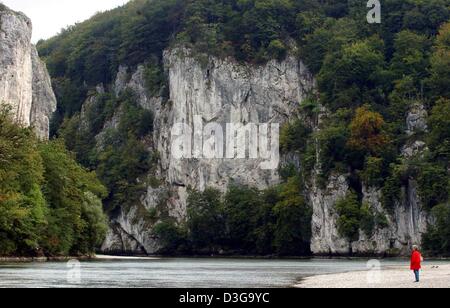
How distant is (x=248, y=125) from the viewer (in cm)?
15250

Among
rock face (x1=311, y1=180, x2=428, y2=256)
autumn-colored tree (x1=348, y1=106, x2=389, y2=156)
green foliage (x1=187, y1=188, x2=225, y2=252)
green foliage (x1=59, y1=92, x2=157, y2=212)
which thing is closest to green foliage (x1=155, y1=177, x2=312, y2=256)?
green foliage (x1=187, y1=188, x2=225, y2=252)

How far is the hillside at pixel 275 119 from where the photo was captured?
12750 centimetres

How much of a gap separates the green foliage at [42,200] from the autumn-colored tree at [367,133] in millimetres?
40826

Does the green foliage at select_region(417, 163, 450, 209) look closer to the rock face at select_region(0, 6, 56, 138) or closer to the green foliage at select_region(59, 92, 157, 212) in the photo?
the rock face at select_region(0, 6, 56, 138)

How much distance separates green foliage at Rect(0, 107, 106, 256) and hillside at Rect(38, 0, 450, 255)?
38324 millimetres

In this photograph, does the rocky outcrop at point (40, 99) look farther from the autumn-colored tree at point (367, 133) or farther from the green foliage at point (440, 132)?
the green foliage at point (440, 132)

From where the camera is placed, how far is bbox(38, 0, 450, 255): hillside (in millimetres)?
127500

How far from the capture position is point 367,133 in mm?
133750

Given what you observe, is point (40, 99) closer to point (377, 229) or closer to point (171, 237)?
point (171, 237)

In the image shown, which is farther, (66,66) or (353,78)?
(66,66)
